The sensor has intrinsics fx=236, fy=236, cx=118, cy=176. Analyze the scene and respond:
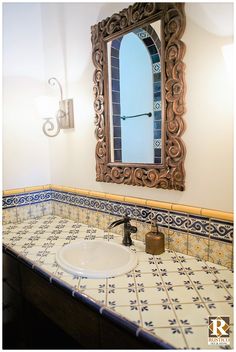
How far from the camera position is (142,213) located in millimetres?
1267

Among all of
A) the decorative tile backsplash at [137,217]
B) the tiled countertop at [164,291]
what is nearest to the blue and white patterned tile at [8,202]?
the decorative tile backsplash at [137,217]

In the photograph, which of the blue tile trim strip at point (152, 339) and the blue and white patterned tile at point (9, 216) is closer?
the blue tile trim strip at point (152, 339)

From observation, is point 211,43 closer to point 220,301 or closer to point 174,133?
point 174,133

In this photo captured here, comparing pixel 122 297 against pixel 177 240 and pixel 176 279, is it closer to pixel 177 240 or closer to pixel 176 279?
pixel 176 279

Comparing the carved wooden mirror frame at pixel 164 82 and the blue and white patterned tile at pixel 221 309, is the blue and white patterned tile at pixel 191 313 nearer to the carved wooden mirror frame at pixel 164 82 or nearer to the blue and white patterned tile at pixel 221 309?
the blue and white patterned tile at pixel 221 309

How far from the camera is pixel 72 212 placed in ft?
5.57

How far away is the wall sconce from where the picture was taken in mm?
1581

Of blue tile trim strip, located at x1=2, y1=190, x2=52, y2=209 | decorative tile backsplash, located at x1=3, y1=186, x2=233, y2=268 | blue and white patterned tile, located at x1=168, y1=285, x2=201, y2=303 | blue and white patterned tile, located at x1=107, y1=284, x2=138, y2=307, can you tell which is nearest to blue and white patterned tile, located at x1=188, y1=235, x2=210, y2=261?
decorative tile backsplash, located at x1=3, y1=186, x2=233, y2=268

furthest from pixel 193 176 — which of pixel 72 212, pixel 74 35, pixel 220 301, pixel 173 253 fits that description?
pixel 74 35

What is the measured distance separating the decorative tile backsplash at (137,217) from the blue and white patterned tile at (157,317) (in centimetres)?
38

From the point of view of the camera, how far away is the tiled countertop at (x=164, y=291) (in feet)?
2.23

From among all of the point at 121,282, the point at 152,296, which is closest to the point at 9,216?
the point at 121,282

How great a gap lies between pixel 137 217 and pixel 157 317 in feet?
2.00

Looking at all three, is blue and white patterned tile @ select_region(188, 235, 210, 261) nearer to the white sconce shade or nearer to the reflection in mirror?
the reflection in mirror
